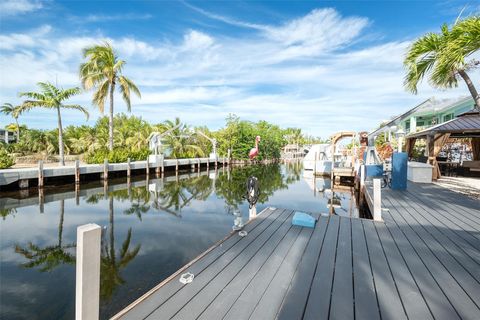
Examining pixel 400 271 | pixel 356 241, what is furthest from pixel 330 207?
pixel 400 271

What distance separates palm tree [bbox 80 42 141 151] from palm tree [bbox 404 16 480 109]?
21.0m

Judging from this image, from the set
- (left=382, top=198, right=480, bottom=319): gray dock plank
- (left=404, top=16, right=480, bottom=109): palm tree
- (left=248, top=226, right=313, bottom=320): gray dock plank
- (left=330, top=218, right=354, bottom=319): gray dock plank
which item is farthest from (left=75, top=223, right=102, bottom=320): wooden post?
(left=404, top=16, right=480, bottom=109): palm tree

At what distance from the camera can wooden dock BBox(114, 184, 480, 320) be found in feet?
7.68

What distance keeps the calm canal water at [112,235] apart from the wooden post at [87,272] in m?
2.20

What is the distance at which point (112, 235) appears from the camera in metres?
7.00

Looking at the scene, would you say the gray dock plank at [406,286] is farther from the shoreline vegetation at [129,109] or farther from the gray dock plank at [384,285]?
the shoreline vegetation at [129,109]

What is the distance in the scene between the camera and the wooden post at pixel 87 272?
1711 mm

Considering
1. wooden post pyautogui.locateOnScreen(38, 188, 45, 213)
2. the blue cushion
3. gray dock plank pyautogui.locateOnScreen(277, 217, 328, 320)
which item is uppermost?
the blue cushion

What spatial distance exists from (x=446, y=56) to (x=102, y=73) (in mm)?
22808

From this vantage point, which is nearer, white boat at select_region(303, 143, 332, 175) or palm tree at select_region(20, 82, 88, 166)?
palm tree at select_region(20, 82, 88, 166)

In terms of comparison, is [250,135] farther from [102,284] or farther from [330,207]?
[102,284]

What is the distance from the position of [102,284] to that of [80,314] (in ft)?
10.5

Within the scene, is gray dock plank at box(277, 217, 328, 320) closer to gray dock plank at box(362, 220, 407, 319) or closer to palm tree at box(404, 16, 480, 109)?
gray dock plank at box(362, 220, 407, 319)

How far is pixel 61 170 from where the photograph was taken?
14.5 m
